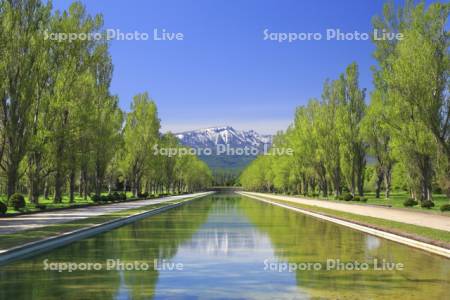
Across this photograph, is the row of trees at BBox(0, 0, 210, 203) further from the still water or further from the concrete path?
the still water

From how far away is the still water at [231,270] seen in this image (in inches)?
357

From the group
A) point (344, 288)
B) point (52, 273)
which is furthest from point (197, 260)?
point (344, 288)

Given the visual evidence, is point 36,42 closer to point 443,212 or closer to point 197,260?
point 197,260

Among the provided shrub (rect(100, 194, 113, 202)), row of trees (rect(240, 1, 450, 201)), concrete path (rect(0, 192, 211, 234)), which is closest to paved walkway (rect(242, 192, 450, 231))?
row of trees (rect(240, 1, 450, 201))

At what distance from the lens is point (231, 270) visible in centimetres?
1152

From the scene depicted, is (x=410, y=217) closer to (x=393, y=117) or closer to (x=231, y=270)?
(x=393, y=117)

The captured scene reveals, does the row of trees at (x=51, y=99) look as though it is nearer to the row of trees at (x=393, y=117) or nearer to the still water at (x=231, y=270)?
the still water at (x=231, y=270)

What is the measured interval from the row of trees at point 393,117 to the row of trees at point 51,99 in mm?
25686

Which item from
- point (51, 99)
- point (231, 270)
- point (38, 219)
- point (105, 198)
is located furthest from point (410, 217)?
point (105, 198)

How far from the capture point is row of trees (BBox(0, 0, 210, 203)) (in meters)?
32.8

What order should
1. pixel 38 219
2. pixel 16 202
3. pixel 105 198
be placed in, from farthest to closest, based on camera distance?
pixel 105 198 < pixel 16 202 < pixel 38 219

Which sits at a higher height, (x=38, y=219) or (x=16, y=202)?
(x=16, y=202)

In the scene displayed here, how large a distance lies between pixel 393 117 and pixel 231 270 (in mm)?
31842

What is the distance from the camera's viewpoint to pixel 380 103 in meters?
49.1
